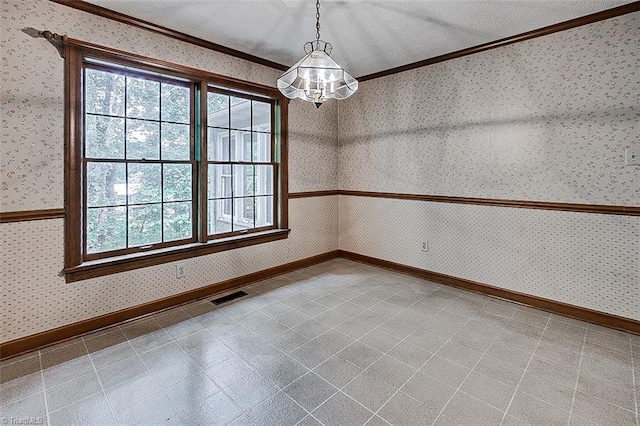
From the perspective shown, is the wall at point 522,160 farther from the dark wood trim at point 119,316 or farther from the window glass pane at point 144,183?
the window glass pane at point 144,183

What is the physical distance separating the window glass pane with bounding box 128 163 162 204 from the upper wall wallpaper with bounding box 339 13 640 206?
286cm

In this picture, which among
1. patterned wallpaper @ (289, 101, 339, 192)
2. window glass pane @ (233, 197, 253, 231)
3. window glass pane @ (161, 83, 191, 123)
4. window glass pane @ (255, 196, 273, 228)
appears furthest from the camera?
patterned wallpaper @ (289, 101, 339, 192)

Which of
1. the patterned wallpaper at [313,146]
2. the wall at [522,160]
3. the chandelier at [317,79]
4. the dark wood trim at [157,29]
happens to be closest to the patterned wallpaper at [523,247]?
the wall at [522,160]

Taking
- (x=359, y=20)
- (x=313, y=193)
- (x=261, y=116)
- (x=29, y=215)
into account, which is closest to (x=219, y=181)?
(x=261, y=116)

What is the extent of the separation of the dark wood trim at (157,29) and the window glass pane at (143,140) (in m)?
0.84

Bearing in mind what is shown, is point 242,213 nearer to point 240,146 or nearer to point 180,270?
point 240,146

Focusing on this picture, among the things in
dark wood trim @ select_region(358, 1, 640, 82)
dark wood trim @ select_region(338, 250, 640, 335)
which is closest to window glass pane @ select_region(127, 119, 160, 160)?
dark wood trim @ select_region(358, 1, 640, 82)

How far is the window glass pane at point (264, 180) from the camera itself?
13.7ft

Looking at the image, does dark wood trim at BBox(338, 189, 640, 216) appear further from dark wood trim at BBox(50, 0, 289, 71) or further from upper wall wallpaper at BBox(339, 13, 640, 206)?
dark wood trim at BBox(50, 0, 289, 71)

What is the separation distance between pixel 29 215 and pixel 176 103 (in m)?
1.62

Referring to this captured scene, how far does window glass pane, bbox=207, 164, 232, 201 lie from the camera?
3.68m

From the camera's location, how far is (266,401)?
194 cm

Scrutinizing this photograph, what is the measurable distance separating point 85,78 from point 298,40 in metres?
2.00

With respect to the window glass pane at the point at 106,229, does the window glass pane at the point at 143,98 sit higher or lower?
higher
